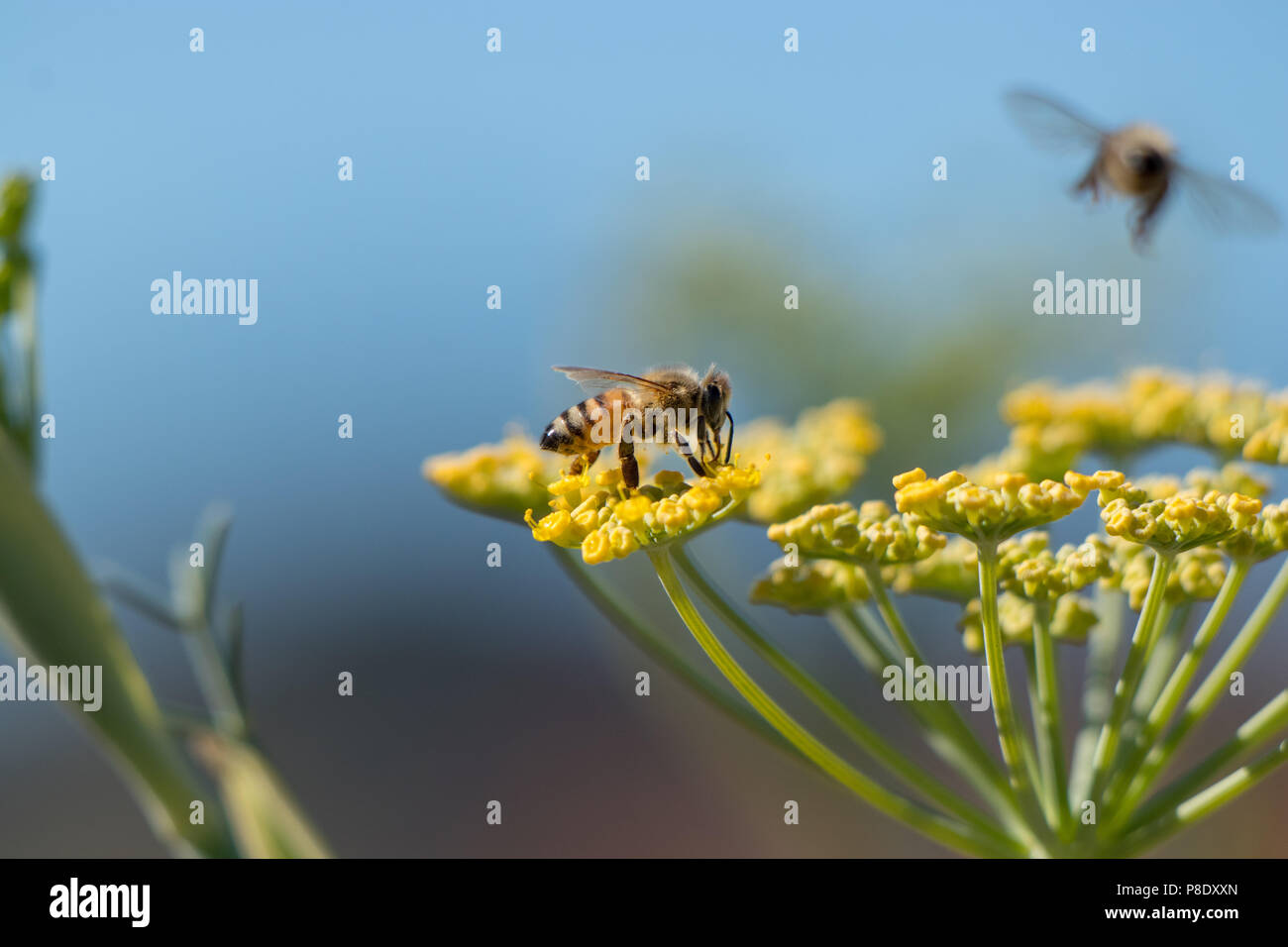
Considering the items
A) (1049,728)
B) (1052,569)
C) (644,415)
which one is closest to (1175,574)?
(1052,569)

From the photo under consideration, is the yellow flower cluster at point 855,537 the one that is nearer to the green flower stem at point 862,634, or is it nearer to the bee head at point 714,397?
the green flower stem at point 862,634

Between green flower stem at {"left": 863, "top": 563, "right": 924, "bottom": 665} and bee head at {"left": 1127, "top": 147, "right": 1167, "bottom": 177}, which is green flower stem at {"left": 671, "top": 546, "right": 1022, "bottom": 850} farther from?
bee head at {"left": 1127, "top": 147, "right": 1167, "bottom": 177}

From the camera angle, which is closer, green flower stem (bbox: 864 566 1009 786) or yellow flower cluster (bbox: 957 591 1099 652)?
green flower stem (bbox: 864 566 1009 786)

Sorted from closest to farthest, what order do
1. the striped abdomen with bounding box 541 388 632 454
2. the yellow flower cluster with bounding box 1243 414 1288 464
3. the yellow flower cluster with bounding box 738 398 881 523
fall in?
the yellow flower cluster with bounding box 1243 414 1288 464
the yellow flower cluster with bounding box 738 398 881 523
the striped abdomen with bounding box 541 388 632 454

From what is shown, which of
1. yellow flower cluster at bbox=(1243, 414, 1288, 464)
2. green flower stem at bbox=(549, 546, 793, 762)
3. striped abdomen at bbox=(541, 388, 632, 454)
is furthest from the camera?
striped abdomen at bbox=(541, 388, 632, 454)

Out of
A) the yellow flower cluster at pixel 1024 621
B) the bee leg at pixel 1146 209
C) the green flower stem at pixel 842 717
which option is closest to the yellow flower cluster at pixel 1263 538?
the yellow flower cluster at pixel 1024 621

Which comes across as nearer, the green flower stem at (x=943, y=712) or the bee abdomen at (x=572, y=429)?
the green flower stem at (x=943, y=712)

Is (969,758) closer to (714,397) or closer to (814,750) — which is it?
(814,750)

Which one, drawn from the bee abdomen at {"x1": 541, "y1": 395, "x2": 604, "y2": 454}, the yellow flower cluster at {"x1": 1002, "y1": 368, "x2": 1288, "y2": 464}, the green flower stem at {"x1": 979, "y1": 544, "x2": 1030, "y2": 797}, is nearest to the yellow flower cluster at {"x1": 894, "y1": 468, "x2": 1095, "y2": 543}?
the green flower stem at {"x1": 979, "y1": 544, "x2": 1030, "y2": 797}
